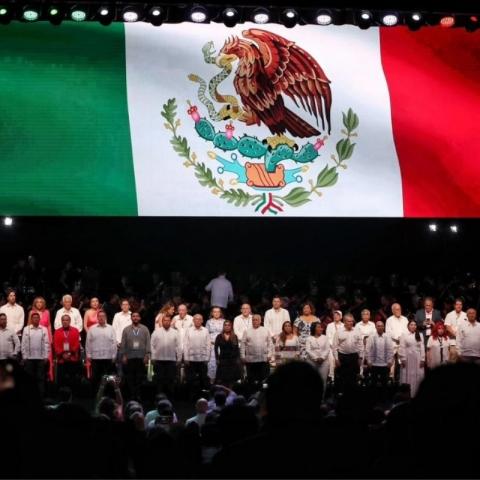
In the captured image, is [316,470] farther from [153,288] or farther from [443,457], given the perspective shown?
[153,288]

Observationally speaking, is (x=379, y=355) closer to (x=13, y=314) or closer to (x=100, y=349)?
(x=100, y=349)

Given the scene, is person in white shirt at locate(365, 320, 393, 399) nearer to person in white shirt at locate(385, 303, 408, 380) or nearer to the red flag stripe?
person in white shirt at locate(385, 303, 408, 380)

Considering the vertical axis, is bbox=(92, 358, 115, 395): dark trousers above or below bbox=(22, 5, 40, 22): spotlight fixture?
below

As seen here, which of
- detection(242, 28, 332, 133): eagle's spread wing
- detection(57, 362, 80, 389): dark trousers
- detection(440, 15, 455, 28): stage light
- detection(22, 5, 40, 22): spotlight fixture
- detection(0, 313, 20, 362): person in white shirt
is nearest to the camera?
detection(22, 5, 40, 22): spotlight fixture

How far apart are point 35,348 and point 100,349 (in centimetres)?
96

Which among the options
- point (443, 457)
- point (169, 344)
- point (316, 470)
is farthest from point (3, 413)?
point (169, 344)

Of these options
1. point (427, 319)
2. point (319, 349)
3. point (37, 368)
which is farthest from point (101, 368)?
point (427, 319)

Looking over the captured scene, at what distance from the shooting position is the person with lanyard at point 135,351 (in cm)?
1324

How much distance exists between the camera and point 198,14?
9.58 meters

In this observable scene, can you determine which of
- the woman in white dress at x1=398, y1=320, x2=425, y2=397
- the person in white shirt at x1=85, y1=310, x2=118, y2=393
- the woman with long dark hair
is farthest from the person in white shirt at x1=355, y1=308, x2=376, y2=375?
the person in white shirt at x1=85, y1=310, x2=118, y2=393

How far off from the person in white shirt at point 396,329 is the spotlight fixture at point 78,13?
285 inches

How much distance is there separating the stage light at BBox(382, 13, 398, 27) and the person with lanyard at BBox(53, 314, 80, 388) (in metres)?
6.58

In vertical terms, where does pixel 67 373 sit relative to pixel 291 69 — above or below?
below

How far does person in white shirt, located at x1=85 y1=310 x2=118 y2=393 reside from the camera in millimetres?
13359
